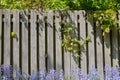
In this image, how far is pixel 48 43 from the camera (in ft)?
18.5

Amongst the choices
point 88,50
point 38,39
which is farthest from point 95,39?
point 38,39

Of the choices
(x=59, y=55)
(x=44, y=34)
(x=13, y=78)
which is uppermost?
(x=44, y=34)

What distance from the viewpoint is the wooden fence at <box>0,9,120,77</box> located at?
5.57 meters

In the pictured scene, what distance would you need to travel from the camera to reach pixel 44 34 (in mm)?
5641

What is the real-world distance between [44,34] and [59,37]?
0.26 m

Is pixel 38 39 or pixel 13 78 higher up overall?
pixel 38 39

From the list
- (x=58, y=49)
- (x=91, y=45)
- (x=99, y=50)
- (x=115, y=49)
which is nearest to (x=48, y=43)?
(x=58, y=49)

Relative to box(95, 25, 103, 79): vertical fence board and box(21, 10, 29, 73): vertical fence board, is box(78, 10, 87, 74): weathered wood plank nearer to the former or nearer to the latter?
box(95, 25, 103, 79): vertical fence board

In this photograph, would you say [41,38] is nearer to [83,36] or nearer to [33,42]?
[33,42]

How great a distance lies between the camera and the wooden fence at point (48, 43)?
219 inches

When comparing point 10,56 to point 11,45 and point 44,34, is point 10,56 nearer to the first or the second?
point 11,45

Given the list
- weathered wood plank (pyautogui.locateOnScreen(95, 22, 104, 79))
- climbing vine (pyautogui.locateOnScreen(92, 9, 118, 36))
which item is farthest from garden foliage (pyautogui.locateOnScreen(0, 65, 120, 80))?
climbing vine (pyautogui.locateOnScreen(92, 9, 118, 36))

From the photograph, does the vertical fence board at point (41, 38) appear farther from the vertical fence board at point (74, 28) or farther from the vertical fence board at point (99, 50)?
the vertical fence board at point (99, 50)

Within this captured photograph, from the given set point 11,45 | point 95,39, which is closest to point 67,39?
point 95,39
